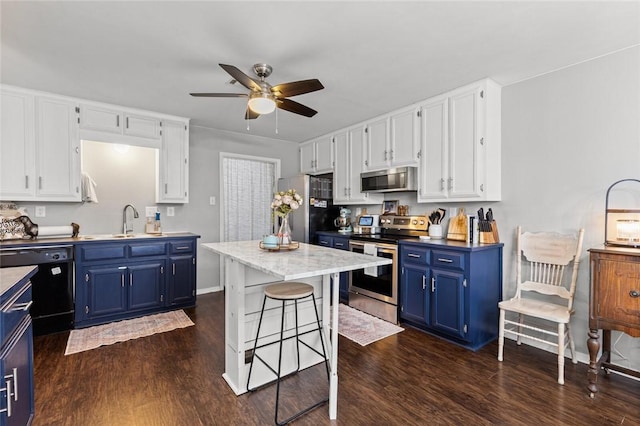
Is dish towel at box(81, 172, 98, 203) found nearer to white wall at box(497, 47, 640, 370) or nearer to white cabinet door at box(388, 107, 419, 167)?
white cabinet door at box(388, 107, 419, 167)

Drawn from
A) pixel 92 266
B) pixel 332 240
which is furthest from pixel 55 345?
pixel 332 240

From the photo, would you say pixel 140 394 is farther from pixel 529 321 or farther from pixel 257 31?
pixel 529 321

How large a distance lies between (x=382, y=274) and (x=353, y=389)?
1510 mm

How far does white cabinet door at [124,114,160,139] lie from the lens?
3615mm

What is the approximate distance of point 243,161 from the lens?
4941mm

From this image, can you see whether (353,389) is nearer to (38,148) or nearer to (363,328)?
(363,328)

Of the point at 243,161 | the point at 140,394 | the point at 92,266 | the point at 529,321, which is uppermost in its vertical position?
the point at 243,161

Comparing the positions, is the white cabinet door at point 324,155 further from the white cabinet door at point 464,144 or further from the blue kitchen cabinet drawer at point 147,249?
the blue kitchen cabinet drawer at point 147,249

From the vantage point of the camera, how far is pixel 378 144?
3.91m

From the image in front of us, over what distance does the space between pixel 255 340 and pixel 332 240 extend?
7.22ft

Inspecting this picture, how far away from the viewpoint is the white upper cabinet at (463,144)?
9.49 feet

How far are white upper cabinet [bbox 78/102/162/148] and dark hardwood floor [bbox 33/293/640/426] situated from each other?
2.21m

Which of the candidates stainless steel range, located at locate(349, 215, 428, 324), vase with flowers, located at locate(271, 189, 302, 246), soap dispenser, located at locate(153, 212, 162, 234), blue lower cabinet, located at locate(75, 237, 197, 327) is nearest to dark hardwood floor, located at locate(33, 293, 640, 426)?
blue lower cabinet, located at locate(75, 237, 197, 327)

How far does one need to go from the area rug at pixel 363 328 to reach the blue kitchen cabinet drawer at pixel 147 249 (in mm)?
2257
